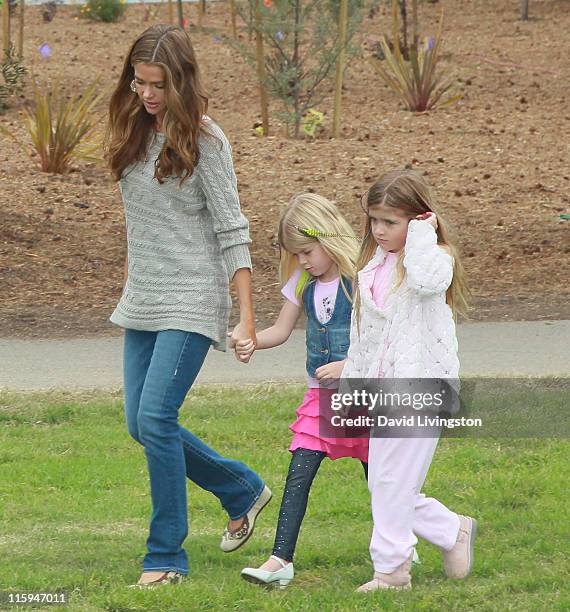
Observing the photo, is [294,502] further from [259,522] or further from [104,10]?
[104,10]

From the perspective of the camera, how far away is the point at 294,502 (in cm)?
436

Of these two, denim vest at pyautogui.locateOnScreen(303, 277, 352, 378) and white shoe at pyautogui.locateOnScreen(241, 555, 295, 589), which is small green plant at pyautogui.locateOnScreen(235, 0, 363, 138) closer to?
denim vest at pyautogui.locateOnScreen(303, 277, 352, 378)

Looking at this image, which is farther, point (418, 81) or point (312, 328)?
point (418, 81)

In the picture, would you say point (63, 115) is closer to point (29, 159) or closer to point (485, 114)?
point (29, 159)

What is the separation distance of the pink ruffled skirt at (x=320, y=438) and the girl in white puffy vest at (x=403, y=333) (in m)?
0.17

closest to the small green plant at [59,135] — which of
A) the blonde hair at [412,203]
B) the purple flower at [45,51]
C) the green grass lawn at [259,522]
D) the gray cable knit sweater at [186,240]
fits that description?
the green grass lawn at [259,522]

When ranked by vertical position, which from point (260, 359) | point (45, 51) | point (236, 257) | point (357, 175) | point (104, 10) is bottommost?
point (260, 359)

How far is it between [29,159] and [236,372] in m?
5.89

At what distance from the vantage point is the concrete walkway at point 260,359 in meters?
7.42

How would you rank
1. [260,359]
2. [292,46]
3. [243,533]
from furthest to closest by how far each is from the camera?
[292,46] < [260,359] < [243,533]

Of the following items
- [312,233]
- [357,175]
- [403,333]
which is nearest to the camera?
[403,333]

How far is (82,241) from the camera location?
1051 cm

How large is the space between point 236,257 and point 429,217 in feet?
2.08

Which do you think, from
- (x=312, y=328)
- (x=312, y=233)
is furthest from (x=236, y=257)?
(x=312, y=328)
